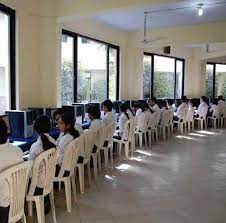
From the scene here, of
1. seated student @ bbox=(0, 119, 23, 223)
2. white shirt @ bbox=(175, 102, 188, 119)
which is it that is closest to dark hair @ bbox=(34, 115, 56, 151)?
seated student @ bbox=(0, 119, 23, 223)

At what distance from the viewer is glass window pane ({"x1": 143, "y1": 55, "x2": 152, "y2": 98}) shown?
10.0 meters

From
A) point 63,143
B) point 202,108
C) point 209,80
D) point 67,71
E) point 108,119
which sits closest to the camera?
point 63,143

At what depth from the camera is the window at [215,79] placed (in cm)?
1245

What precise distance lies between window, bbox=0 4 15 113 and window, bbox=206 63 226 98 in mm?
8849

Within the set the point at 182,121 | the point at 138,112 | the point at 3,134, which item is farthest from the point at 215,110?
the point at 3,134

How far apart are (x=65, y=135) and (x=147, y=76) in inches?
276

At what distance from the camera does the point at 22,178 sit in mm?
2287

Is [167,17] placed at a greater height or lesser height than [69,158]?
greater

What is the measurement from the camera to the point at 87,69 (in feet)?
24.9

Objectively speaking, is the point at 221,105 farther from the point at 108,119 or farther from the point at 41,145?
the point at 41,145

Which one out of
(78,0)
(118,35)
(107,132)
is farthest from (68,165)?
(118,35)

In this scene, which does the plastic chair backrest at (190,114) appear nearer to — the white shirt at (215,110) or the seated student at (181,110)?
the seated student at (181,110)

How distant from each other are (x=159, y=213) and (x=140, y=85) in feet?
20.5

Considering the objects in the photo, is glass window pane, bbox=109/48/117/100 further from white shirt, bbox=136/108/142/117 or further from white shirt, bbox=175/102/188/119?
white shirt, bbox=175/102/188/119
